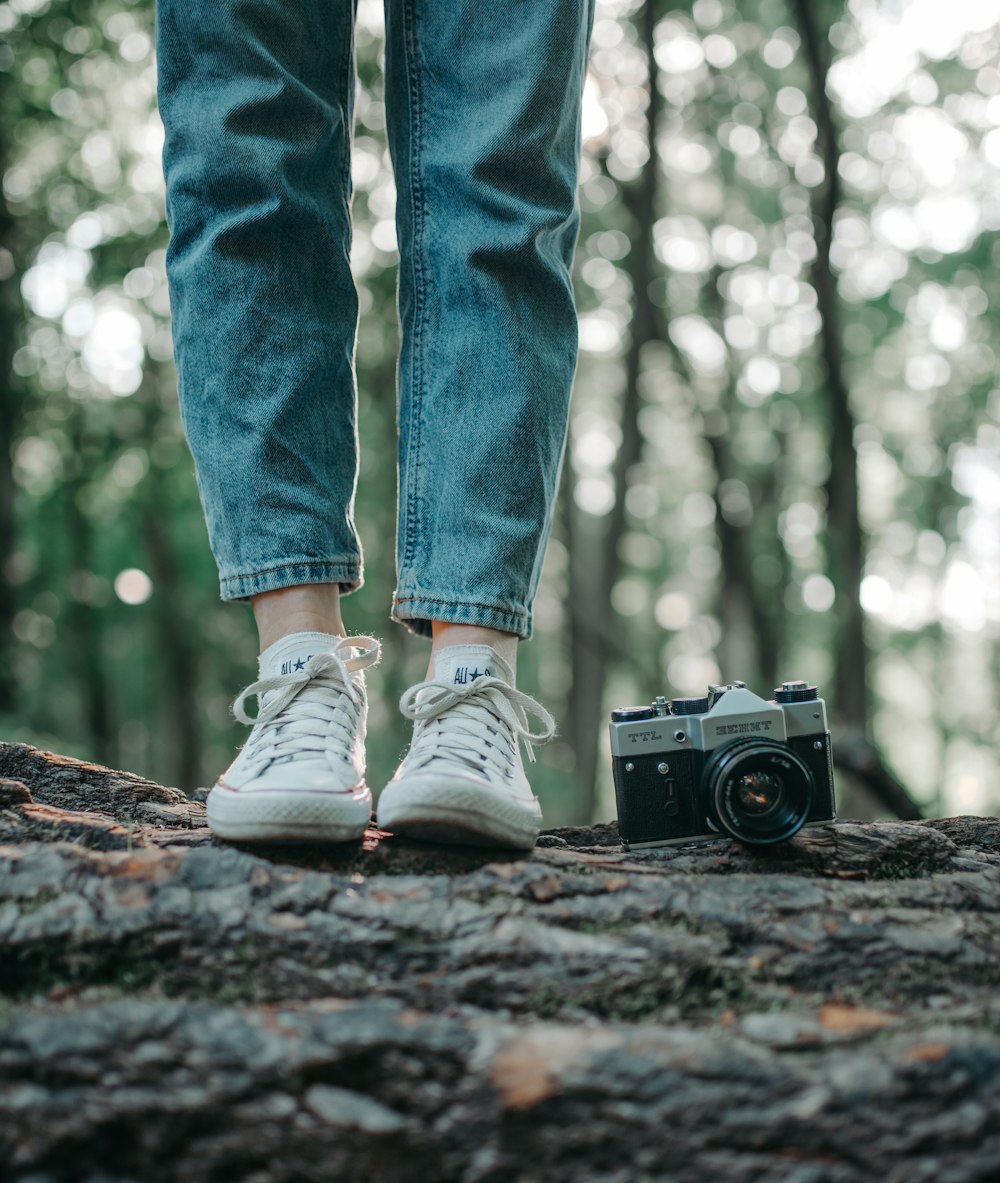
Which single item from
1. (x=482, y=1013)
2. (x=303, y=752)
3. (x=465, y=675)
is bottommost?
(x=482, y=1013)

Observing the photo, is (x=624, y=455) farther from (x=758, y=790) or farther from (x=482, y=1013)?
(x=482, y=1013)

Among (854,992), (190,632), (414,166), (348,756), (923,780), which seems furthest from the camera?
(923,780)

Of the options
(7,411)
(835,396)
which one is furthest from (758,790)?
(7,411)

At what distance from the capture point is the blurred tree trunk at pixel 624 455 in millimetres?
7785

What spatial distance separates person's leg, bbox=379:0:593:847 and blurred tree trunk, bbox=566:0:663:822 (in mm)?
6017

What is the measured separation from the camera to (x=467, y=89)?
154 centimetres

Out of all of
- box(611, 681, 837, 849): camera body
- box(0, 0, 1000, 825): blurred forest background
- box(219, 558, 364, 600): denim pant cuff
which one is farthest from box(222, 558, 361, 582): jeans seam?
box(0, 0, 1000, 825): blurred forest background

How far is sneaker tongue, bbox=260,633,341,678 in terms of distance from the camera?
4.94 ft

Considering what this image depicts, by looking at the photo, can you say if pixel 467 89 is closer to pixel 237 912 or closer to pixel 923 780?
pixel 237 912

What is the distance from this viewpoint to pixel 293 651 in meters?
1.51

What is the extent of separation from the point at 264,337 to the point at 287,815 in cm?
73

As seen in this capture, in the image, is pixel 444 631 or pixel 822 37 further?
pixel 822 37

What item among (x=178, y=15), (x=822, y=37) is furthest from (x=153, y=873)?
(x=822, y=37)

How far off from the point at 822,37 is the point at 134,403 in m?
6.69
